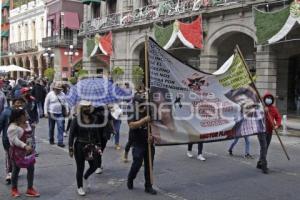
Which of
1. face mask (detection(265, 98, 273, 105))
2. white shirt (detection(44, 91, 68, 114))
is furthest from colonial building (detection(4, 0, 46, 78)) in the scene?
face mask (detection(265, 98, 273, 105))

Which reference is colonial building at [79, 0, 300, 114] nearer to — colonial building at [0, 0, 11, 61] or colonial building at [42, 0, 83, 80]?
colonial building at [42, 0, 83, 80]

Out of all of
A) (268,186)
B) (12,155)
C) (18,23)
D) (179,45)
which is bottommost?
(268,186)

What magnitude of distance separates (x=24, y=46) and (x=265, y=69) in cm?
3567

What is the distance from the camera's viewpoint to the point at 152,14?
27.9 metres

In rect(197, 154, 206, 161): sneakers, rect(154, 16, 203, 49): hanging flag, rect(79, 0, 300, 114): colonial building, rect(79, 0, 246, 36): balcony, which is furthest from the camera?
rect(79, 0, 246, 36): balcony

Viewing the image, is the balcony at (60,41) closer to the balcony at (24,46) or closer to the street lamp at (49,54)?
the street lamp at (49,54)

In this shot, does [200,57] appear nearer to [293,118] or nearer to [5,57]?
[293,118]

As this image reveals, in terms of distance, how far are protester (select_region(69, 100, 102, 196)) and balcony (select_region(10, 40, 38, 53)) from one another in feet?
143

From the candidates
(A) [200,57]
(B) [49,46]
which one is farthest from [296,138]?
(B) [49,46]

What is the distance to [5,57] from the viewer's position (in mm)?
57906

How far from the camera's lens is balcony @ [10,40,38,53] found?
163ft

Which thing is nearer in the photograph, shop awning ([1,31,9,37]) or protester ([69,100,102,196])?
protester ([69,100,102,196])

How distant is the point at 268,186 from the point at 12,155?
13.3ft

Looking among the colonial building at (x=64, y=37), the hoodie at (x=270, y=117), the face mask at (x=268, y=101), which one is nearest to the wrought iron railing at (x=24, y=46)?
the colonial building at (x=64, y=37)
